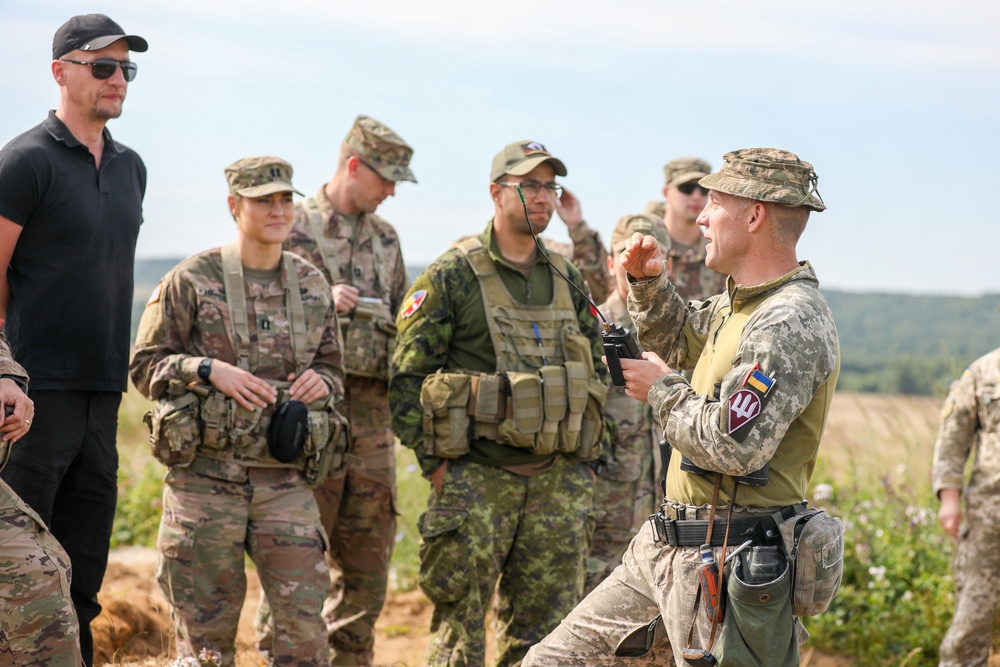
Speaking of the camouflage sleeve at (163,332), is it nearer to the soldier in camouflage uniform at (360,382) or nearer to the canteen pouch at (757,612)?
the soldier in camouflage uniform at (360,382)

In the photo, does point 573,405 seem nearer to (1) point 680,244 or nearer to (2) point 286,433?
(2) point 286,433

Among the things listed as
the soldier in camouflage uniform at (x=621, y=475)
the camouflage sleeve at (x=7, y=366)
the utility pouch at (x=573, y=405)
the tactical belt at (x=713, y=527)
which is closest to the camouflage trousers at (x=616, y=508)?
the soldier in camouflage uniform at (x=621, y=475)

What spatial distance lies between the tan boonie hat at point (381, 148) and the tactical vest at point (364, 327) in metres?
0.42

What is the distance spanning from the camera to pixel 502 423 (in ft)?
16.5

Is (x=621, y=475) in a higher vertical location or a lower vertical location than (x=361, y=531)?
higher

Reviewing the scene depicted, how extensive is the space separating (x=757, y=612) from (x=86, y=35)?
3.54 meters

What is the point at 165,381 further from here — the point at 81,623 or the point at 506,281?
the point at 506,281

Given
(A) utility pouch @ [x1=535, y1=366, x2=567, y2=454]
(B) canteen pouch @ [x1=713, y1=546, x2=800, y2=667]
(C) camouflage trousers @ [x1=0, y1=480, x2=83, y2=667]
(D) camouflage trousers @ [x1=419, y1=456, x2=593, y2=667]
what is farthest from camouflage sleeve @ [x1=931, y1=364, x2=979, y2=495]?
(C) camouflage trousers @ [x1=0, y1=480, x2=83, y2=667]

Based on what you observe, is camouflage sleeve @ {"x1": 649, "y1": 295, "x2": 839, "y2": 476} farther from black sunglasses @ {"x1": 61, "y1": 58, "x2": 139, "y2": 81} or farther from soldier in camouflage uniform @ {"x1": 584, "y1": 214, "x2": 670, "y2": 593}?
black sunglasses @ {"x1": 61, "y1": 58, "x2": 139, "y2": 81}

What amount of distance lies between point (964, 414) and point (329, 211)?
379cm

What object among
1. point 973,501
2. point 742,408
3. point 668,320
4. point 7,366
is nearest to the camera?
point 742,408

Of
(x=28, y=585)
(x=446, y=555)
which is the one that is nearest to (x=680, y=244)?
(x=446, y=555)

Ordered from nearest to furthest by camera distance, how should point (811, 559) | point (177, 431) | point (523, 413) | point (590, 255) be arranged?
1. point (811, 559)
2. point (177, 431)
3. point (523, 413)
4. point (590, 255)

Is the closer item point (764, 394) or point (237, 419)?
point (764, 394)
